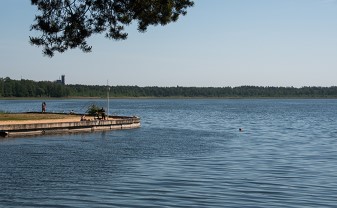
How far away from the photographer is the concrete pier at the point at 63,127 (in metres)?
51.5

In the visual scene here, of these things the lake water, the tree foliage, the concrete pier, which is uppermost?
the tree foliage

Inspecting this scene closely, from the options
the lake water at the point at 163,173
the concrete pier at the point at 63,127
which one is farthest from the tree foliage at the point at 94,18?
the concrete pier at the point at 63,127

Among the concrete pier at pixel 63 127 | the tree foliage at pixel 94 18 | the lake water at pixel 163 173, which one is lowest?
the lake water at pixel 163 173

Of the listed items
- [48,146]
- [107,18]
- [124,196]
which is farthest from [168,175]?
[48,146]

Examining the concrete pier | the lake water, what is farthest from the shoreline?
the lake water

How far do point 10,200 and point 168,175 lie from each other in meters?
9.70

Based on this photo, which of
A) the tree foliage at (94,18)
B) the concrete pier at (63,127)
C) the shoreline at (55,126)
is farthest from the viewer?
the shoreline at (55,126)

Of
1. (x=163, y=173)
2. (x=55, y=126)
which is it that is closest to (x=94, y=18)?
(x=163, y=173)

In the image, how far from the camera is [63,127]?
57.5m

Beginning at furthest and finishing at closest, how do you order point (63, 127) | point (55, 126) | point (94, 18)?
point (63, 127) → point (55, 126) → point (94, 18)

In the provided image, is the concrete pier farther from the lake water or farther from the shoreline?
the lake water

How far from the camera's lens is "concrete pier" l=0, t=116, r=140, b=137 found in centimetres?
5150

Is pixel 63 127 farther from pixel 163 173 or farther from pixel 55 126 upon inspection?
pixel 163 173

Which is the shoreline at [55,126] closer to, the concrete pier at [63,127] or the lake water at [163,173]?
the concrete pier at [63,127]
